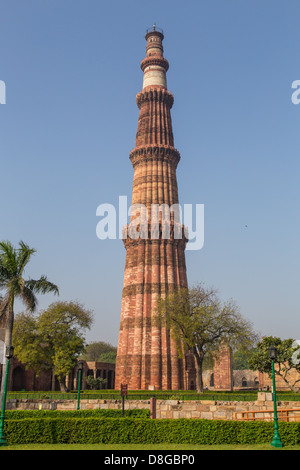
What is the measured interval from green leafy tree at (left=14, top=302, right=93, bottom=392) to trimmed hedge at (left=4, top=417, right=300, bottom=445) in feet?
79.9

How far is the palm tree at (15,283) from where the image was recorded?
98.7 feet

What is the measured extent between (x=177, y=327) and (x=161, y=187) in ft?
62.6

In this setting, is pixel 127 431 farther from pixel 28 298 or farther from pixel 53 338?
pixel 53 338

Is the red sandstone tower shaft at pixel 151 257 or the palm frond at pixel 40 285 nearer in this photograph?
the palm frond at pixel 40 285

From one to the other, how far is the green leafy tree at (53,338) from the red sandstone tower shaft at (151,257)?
5982 mm

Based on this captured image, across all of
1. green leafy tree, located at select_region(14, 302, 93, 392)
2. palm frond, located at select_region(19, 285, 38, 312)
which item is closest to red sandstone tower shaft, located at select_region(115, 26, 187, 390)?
green leafy tree, located at select_region(14, 302, 93, 392)

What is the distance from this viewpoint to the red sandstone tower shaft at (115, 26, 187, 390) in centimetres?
4816

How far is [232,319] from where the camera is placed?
Answer: 4141cm

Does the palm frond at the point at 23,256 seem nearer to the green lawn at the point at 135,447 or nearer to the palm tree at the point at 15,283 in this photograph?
the palm tree at the point at 15,283

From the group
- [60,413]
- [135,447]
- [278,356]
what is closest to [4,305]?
[60,413]

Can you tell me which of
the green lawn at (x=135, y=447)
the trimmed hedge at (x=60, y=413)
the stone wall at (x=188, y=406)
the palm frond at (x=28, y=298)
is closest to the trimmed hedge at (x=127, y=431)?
the green lawn at (x=135, y=447)

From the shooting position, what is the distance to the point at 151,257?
5231 cm

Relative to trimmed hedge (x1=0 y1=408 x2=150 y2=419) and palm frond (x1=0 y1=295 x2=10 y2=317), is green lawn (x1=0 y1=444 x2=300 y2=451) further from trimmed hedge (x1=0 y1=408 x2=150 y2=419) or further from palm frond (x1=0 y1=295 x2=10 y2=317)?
palm frond (x1=0 y1=295 x2=10 y2=317)
